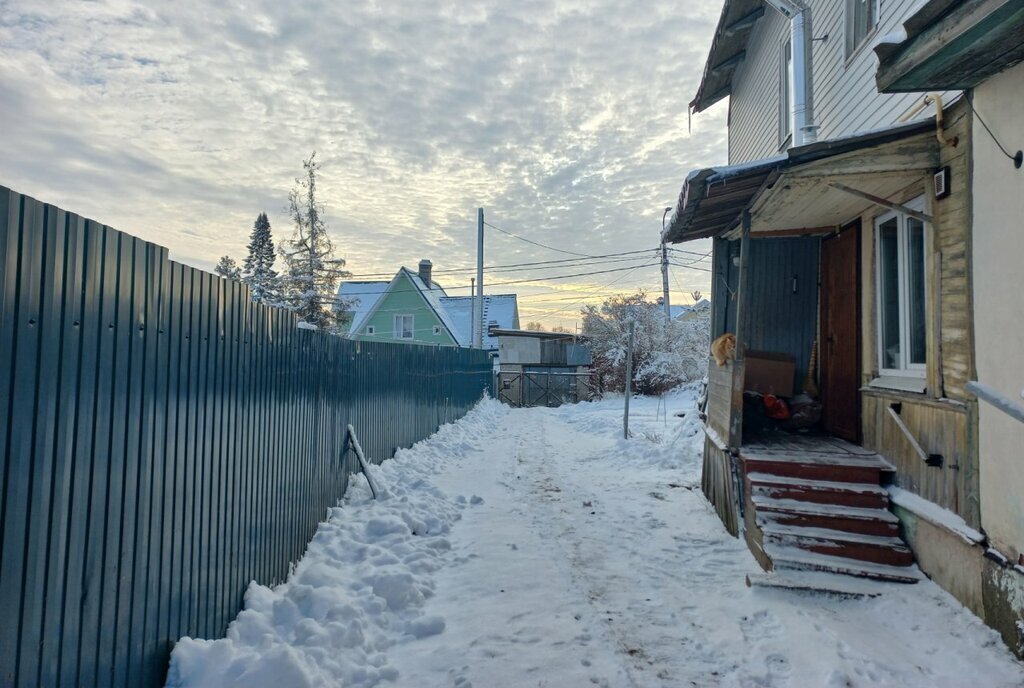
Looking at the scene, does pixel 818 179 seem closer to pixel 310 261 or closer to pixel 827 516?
pixel 827 516

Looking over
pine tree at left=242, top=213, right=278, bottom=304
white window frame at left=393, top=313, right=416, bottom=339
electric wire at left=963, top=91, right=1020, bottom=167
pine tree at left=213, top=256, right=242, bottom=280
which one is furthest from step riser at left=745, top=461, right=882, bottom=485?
pine tree at left=242, top=213, right=278, bottom=304

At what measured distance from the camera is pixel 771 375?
707 cm

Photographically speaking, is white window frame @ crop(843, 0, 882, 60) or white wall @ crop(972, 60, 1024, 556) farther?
white window frame @ crop(843, 0, 882, 60)

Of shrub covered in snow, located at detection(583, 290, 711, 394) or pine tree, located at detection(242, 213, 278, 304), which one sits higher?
pine tree, located at detection(242, 213, 278, 304)

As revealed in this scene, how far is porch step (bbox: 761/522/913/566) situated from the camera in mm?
4328

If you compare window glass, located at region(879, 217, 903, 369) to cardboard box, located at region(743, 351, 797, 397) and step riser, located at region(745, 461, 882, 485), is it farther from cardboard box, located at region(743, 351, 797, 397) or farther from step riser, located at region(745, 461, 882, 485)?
cardboard box, located at region(743, 351, 797, 397)

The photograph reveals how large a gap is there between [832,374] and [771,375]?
676mm

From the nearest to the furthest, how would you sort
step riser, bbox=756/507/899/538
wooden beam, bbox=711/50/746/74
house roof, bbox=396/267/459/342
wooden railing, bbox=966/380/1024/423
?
wooden railing, bbox=966/380/1024/423 < step riser, bbox=756/507/899/538 < wooden beam, bbox=711/50/746/74 < house roof, bbox=396/267/459/342

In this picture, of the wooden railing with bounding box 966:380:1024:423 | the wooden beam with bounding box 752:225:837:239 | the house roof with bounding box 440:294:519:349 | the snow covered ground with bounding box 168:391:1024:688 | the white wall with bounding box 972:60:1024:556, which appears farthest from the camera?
the house roof with bounding box 440:294:519:349

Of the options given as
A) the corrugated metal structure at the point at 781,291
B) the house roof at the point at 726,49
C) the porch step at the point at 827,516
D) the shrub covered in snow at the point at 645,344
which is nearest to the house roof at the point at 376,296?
the shrub covered in snow at the point at 645,344

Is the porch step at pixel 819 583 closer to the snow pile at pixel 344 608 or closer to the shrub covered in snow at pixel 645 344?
the snow pile at pixel 344 608

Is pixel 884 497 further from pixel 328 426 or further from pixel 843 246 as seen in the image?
pixel 328 426

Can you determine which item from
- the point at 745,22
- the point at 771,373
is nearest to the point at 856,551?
the point at 771,373

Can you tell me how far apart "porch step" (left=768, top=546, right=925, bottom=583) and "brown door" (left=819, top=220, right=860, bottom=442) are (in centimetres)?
194
